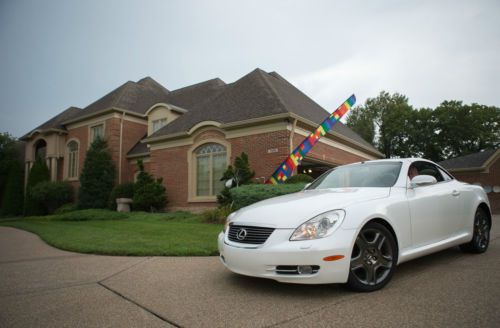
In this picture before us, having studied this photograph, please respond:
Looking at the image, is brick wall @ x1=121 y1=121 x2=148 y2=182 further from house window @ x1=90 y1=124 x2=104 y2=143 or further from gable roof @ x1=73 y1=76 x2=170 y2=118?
house window @ x1=90 y1=124 x2=104 y2=143

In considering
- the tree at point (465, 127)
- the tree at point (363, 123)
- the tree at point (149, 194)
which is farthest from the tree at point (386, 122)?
the tree at point (149, 194)

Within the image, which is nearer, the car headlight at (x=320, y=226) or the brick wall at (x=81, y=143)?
the car headlight at (x=320, y=226)

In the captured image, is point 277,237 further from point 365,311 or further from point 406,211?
point 406,211

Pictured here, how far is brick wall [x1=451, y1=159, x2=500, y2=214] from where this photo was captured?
20.8 meters

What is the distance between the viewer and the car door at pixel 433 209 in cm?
370

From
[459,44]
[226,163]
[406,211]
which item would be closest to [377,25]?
[459,44]

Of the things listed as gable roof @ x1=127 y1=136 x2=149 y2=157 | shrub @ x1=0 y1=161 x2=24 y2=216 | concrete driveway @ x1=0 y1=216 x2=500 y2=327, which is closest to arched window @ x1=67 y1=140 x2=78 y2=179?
gable roof @ x1=127 y1=136 x2=149 y2=157

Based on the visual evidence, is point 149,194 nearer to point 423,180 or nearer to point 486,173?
point 423,180

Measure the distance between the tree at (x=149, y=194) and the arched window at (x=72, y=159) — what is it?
9.42 m

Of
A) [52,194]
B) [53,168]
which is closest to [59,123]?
[53,168]

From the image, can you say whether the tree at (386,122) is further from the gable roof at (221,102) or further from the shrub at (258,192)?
the shrub at (258,192)

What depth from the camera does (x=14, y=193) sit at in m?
25.7

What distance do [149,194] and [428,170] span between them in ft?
43.6

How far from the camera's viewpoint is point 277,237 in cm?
299
